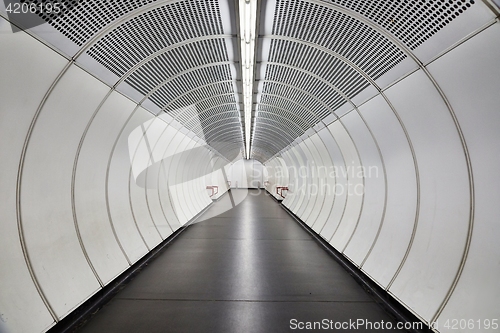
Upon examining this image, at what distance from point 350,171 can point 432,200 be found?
4.06 m

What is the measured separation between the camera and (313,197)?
45.6 ft

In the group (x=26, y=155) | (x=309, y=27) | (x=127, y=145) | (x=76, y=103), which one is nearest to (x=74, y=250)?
(x=26, y=155)

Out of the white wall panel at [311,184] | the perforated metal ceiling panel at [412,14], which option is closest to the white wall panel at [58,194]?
the perforated metal ceiling panel at [412,14]

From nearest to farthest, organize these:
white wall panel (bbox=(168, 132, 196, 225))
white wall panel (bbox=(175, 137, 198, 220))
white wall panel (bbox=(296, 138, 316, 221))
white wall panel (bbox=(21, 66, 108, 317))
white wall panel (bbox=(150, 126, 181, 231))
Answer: white wall panel (bbox=(21, 66, 108, 317)), white wall panel (bbox=(150, 126, 181, 231)), white wall panel (bbox=(168, 132, 196, 225)), white wall panel (bbox=(175, 137, 198, 220)), white wall panel (bbox=(296, 138, 316, 221))

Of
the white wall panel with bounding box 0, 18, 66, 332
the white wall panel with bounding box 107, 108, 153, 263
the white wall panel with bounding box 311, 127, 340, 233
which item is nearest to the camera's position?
the white wall panel with bounding box 0, 18, 66, 332

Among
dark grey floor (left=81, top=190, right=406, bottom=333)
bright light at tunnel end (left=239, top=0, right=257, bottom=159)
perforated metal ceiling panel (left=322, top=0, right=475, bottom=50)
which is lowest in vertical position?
dark grey floor (left=81, top=190, right=406, bottom=333)

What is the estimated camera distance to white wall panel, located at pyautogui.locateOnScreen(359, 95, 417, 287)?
5598mm

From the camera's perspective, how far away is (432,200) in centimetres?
491

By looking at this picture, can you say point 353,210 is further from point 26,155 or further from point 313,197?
point 26,155

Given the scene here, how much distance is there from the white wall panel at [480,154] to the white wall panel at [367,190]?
2.76 meters

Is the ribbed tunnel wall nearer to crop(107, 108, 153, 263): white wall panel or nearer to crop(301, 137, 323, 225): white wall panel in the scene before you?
crop(107, 108, 153, 263): white wall panel

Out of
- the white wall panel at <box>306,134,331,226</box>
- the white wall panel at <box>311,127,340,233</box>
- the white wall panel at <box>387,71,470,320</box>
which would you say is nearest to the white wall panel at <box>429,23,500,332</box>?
the white wall panel at <box>387,71,470,320</box>

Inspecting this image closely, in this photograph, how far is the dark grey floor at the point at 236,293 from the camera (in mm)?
4734

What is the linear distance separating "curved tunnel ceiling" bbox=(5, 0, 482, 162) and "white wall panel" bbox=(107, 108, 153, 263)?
2.72ft
